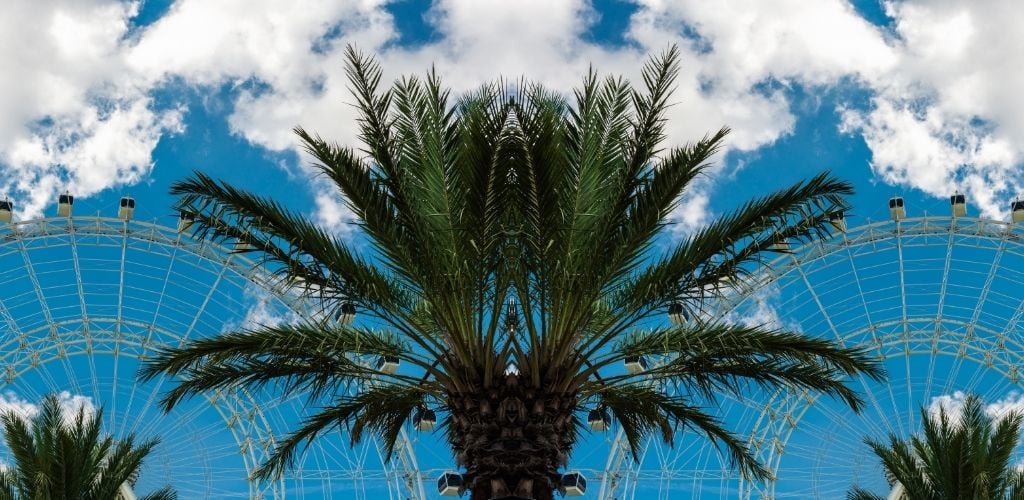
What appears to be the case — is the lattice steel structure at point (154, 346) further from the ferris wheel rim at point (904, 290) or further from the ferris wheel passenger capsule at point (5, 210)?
the ferris wheel rim at point (904, 290)

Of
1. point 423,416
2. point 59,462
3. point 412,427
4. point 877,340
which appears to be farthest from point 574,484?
point 59,462

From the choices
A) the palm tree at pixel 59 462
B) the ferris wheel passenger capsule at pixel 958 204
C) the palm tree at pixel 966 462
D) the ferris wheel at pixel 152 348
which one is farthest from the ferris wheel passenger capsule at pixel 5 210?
the ferris wheel passenger capsule at pixel 958 204

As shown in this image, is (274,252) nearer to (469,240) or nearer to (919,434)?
(469,240)

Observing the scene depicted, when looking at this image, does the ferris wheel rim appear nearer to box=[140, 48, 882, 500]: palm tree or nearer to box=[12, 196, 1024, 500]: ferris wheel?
box=[12, 196, 1024, 500]: ferris wheel

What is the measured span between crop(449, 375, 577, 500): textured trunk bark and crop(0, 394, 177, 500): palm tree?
19.6 feet

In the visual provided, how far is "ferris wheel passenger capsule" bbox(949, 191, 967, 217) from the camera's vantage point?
97.5ft

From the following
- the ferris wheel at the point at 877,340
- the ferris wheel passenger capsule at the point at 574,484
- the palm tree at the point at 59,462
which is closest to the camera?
the palm tree at the point at 59,462

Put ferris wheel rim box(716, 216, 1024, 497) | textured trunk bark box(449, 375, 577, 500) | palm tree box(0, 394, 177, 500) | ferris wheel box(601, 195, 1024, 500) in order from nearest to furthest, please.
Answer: textured trunk bark box(449, 375, 577, 500), palm tree box(0, 394, 177, 500), ferris wheel rim box(716, 216, 1024, 497), ferris wheel box(601, 195, 1024, 500)

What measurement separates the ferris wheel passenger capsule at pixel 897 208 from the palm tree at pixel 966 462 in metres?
12.4

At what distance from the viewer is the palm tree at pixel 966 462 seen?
17.8 metres

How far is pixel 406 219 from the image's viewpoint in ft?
47.8

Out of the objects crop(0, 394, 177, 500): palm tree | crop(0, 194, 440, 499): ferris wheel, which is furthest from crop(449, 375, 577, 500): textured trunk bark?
crop(0, 194, 440, 499): ferris wheel

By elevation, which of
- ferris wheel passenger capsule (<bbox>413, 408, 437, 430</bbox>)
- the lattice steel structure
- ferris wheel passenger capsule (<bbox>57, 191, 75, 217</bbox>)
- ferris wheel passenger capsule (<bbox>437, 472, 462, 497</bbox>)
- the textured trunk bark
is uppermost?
ferris wheel passenger capsule (<bbox>57, 191, 75, 217</bbox>)

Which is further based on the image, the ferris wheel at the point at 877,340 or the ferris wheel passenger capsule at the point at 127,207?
the ferris wheel at the point at 877,340
